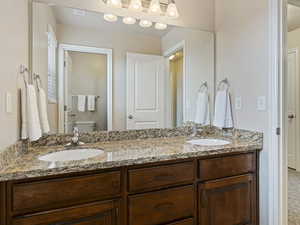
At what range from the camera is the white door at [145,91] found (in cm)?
188

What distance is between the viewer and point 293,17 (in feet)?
9.85

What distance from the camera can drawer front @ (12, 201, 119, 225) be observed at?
38.4 inches

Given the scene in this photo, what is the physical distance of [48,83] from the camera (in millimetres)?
1597

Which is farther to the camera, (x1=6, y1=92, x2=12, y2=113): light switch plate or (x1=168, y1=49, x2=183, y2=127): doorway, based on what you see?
(x1=168, y1=49, x2=183, y2=127): doorway

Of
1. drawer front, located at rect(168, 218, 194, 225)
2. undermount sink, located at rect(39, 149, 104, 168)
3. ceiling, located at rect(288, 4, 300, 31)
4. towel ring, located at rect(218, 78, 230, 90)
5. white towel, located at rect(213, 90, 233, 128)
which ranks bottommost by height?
drawer front, located at rect(168, 218, 194, 225)

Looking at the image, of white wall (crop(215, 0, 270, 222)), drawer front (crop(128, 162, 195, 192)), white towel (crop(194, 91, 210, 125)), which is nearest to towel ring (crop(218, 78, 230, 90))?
Answer: white wall (crop(215, 0, 270, 222))

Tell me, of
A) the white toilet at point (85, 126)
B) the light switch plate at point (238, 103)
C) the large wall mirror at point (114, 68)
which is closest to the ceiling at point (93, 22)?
the large wall mirror at point (114, 68)

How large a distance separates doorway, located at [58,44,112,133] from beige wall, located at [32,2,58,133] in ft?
0.21

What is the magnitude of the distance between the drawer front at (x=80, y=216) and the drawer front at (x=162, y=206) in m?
0.12

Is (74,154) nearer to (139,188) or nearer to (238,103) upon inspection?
(139,188)

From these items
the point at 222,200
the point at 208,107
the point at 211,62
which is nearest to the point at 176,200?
the point at 222,200

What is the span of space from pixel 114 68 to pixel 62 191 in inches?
45.4

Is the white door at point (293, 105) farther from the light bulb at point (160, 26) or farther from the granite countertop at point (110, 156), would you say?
the light bulb at point (160, 26)

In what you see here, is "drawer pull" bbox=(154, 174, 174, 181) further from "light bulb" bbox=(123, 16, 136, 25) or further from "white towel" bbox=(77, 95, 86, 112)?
"light bulb" bbox=(123, 16, 136, 25)
